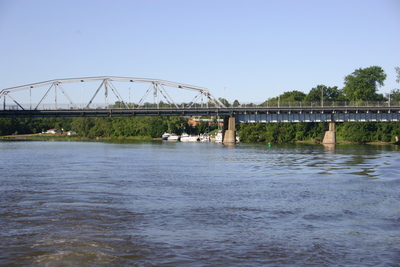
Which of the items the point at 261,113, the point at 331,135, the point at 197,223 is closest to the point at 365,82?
the point at 331,135

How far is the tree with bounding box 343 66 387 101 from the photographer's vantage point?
17075 centimetres

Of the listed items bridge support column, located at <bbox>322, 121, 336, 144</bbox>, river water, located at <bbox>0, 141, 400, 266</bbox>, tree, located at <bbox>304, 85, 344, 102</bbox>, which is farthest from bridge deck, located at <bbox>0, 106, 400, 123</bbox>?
river water, located at <bbox>0, 141, 400, 266</bbox>

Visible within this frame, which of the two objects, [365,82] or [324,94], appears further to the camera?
[324,94]

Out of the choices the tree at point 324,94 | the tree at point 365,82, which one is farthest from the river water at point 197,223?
the tree at point 324,94

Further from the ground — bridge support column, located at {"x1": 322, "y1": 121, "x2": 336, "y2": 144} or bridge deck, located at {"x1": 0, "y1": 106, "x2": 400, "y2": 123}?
bridge deck, located at {"x1": 0, "y1": 106, "x2": 400, "y2": 123}

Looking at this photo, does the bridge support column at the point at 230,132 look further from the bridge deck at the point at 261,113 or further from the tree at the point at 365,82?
the tree at the point at 365,82

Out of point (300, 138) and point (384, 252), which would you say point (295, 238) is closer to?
point (384, 252)

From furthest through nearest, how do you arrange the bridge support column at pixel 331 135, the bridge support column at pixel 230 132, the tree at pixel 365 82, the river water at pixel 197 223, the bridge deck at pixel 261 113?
the tree at pixel 365 82 < the bridge support column at pixel 331 135 < the bridge support column at pixel 230 132 < the bridge deck at pixel 261 113 < the river water at pixel 197 223

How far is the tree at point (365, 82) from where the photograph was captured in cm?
17075

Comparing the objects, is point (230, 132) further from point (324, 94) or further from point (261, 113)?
point (324, 94)

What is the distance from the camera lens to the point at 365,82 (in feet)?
564

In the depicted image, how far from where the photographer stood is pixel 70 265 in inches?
616

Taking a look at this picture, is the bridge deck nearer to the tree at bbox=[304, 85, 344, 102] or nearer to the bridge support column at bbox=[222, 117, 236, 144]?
the bridge support column at bbox=[222, 117, 236, 144]

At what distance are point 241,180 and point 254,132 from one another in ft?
468
